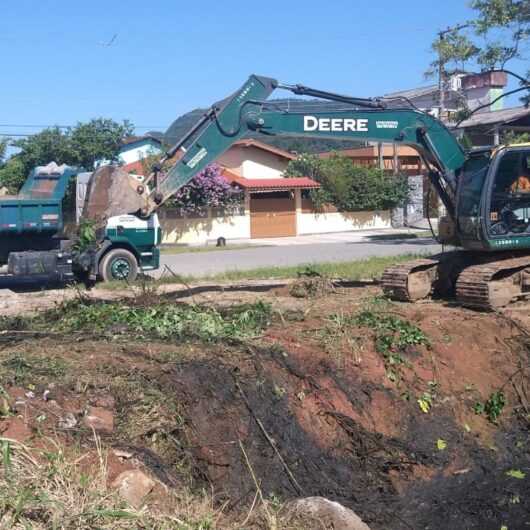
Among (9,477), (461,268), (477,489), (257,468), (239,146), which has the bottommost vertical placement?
(477,489)

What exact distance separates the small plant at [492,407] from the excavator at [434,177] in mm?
2644

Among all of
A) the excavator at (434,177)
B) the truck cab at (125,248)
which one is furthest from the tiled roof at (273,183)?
Answer: the excavator at (434,177)

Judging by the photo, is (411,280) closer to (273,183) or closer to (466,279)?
(466,279)

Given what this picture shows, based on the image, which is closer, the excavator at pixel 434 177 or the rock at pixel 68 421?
the rock at pixel 68 421

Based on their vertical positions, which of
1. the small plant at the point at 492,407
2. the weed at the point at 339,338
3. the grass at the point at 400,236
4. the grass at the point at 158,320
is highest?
the grass at the point at 400,236

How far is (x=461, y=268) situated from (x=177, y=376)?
707cm

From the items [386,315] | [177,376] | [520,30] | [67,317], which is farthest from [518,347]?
[520,30]

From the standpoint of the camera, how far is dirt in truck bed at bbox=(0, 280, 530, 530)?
5.80 m

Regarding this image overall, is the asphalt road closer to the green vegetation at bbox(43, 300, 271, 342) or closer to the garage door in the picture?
the garage door

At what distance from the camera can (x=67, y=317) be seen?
10180 millimetres

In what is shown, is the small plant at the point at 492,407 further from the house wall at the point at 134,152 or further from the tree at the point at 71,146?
the house wall at the point at 134,152

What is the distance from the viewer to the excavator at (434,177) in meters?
11.8

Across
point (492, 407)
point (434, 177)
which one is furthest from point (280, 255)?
point (492, 407)

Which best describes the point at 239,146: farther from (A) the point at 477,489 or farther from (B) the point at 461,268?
(A) the point at 477,489
